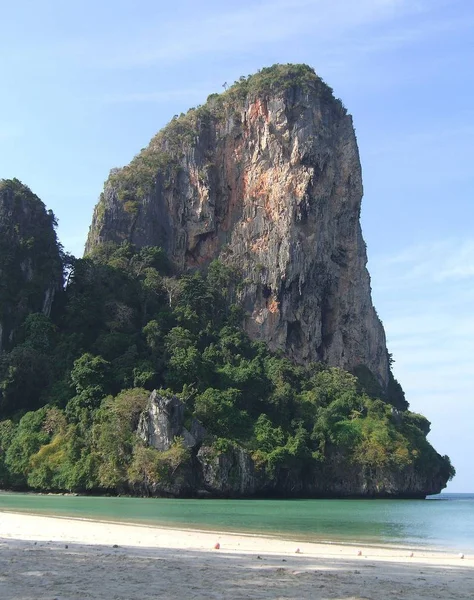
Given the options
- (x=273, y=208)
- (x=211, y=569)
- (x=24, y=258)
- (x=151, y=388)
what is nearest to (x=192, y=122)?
(x=273, y=208)

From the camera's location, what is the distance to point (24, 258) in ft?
188

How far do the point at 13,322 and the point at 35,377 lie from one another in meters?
5.90

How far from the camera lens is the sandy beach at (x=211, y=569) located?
9.59m

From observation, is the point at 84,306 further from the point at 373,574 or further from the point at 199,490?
the point at 373,574

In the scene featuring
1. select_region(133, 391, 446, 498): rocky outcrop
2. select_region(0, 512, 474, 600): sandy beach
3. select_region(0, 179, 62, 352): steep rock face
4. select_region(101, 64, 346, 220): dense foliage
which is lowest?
select_region(0, 512, 474, 600): sandy beach

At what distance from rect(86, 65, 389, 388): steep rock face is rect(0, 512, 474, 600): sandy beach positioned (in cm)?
4993

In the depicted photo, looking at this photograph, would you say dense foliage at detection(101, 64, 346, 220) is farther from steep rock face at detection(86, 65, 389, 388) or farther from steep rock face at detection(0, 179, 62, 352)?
steep rock face at detection(0, 179, 62, 352)

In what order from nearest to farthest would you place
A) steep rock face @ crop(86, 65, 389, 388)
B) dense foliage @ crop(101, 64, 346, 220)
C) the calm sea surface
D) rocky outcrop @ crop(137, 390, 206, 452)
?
the calm sea surface, rocky outcrop @ crop(137, 390, 206, 452), steep rock face @ crop(86, 65, 389, 388), dense foliage @ crop(101, 64, 346, 220)

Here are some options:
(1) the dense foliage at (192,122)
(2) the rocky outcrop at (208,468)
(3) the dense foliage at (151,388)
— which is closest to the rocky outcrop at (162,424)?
(2) the rocky outcrop at (208,468)

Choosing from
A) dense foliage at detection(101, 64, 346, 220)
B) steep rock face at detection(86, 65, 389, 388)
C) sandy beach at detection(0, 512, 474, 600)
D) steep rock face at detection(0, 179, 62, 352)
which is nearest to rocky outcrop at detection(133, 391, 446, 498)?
steep rock face at detection(0, 179, 62, 352)

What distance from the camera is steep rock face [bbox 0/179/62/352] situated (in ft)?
179

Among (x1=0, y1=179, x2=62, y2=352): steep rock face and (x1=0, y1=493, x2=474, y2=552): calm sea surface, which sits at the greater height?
(x1=0, y1=179, x2=62, y2=352): steep rock face

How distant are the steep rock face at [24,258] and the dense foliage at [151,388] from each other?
1.50 m

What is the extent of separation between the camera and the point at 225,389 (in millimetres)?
51688
